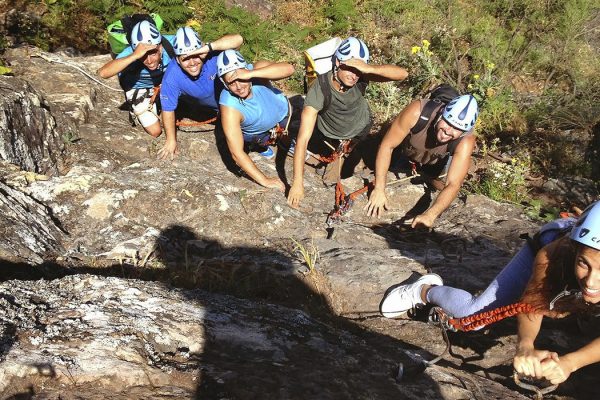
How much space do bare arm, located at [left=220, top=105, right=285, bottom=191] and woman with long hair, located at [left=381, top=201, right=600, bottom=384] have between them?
2.33m

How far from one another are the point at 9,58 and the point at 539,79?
8.80m

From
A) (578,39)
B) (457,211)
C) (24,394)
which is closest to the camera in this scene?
(24,394)

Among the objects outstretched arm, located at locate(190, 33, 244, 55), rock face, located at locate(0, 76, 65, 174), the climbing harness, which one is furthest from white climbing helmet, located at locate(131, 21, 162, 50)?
the climbing harness

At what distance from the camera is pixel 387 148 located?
532 centimetres

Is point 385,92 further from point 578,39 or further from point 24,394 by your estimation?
point 24,394

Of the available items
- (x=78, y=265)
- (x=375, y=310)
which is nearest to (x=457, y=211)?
(x=375, y=310)

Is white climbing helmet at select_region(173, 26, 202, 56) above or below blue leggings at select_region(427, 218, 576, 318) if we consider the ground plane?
above

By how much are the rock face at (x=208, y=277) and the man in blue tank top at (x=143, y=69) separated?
206mm

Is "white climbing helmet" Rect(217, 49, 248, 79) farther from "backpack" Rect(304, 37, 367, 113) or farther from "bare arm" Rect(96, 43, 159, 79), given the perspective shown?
"bare arm" Rect(96, 43, 159, 79)

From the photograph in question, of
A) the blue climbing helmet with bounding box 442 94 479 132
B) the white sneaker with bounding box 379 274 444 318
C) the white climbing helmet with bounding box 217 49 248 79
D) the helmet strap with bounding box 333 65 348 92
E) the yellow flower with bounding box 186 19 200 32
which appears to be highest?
the yellow flower with bounding box 186 19 200 32

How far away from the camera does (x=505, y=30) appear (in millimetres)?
10781

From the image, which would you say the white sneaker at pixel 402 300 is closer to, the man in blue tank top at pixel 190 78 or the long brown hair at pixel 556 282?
the long brown hair at pixel 556 282

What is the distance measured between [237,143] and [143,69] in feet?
5.16

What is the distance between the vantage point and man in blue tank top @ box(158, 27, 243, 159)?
17.4 ft
